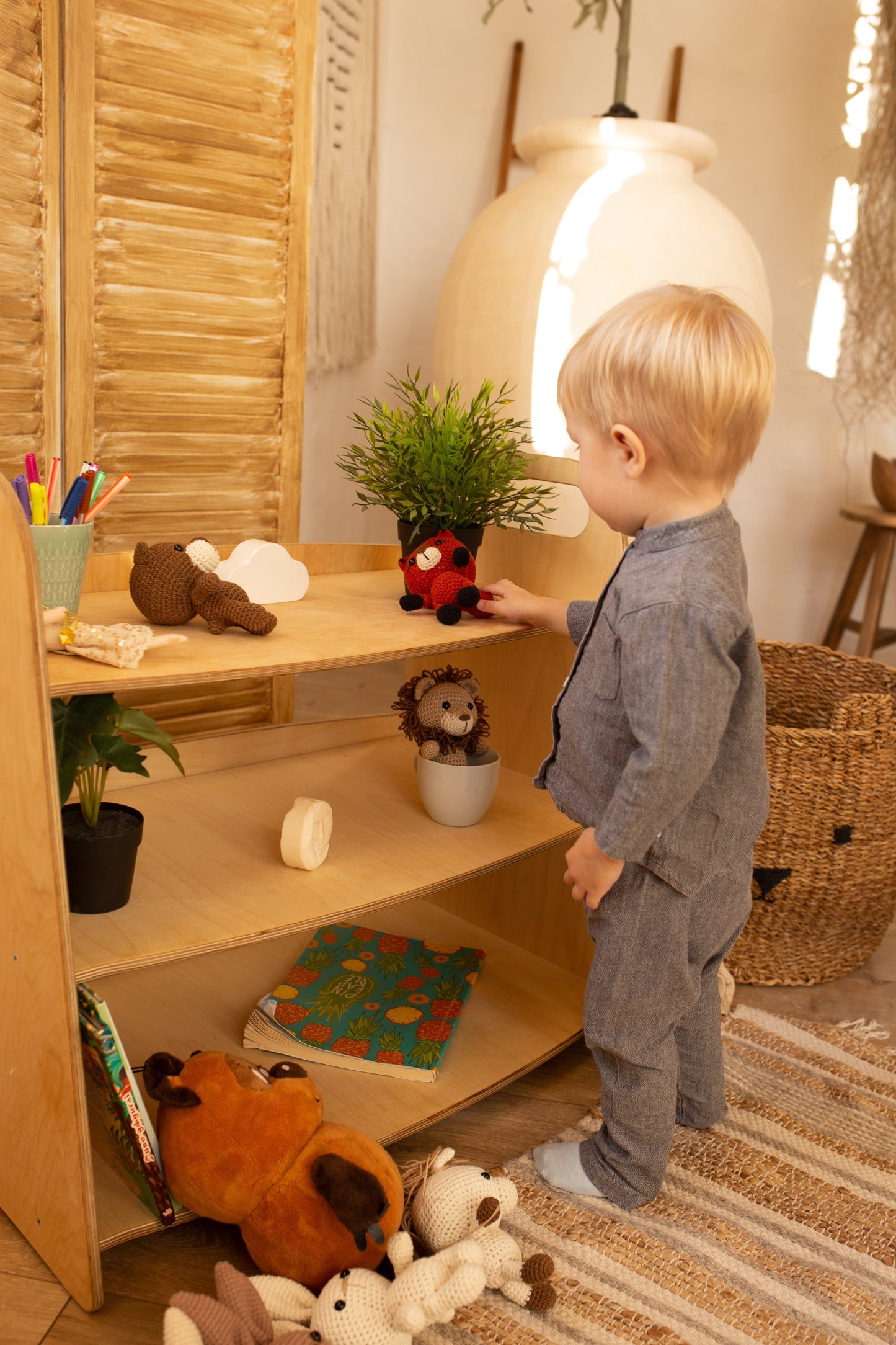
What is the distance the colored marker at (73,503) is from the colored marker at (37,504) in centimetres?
2

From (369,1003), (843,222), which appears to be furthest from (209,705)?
(843,222)

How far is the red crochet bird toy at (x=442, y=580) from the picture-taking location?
44.7 inches

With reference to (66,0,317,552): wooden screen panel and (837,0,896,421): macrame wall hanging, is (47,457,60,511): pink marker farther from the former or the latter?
(837,0,896,421): macrame wall hanging

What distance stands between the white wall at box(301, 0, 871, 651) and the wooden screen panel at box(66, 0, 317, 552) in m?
1.05

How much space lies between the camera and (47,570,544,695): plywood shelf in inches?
33.8

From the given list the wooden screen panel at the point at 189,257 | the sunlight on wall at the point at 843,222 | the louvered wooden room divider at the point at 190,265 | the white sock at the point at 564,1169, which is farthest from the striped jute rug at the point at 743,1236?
the sunlight on wall at the point at 843,222

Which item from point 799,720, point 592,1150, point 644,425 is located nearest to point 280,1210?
point 592,1150

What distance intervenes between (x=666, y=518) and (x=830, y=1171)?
768 mm

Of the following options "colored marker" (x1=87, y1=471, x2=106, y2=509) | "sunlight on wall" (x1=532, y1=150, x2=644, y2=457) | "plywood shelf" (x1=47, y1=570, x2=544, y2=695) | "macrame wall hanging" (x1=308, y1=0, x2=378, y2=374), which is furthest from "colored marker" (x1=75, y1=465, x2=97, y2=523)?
"macrame wall hanging" (x1=308, y1=0, x2=378, y2=374)

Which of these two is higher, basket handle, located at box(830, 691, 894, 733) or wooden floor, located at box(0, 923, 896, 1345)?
basket handle, located at box(830, 691, 894, 733)

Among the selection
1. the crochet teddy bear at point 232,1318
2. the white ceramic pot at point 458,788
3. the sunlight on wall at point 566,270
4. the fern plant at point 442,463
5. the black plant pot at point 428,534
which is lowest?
the crochet teddy bear at point 232,1318

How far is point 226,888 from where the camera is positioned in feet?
3.51

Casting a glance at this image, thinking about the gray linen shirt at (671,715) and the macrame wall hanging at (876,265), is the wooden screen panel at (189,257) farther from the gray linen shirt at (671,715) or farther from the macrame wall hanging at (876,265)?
the macrame wall hanging at (876,265)

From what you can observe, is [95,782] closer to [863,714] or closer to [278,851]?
[278,851]
